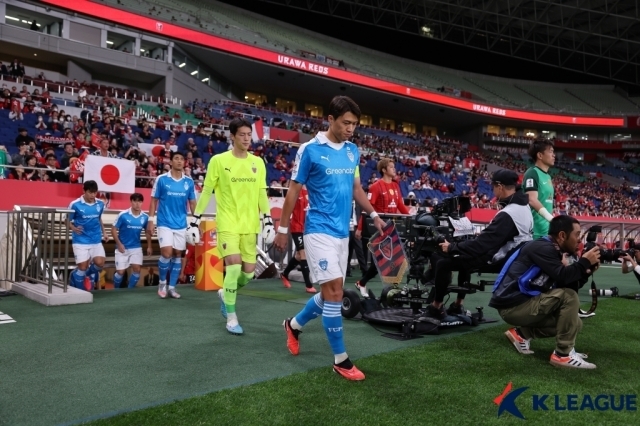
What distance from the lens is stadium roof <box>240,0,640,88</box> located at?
34.3 m

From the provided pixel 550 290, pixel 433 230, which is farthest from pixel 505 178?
pixel 550 290

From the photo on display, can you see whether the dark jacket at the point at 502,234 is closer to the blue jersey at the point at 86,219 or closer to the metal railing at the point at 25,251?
the metal railing at the point at 25,251

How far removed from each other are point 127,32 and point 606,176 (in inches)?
1678

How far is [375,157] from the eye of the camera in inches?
1085

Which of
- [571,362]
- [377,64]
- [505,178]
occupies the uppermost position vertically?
[377,64]

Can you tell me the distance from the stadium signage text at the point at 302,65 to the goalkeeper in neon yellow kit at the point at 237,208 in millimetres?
27259

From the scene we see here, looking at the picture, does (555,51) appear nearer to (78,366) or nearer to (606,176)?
(606,176)

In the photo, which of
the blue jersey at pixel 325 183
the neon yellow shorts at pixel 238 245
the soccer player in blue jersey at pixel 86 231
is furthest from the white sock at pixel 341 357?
the soccer player in blue jersey at pixel 86 231

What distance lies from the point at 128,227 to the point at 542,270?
645 centimetres

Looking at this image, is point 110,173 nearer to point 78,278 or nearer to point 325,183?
point 78,278

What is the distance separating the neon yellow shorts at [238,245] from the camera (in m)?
4.67

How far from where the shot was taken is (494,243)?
4.38 metres

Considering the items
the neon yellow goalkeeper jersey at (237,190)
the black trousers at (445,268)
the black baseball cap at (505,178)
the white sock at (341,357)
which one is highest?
the black baseball cap at (505,178)

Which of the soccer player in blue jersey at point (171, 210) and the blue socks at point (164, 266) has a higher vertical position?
the soccer player in blue jersey at point (171, 210)
